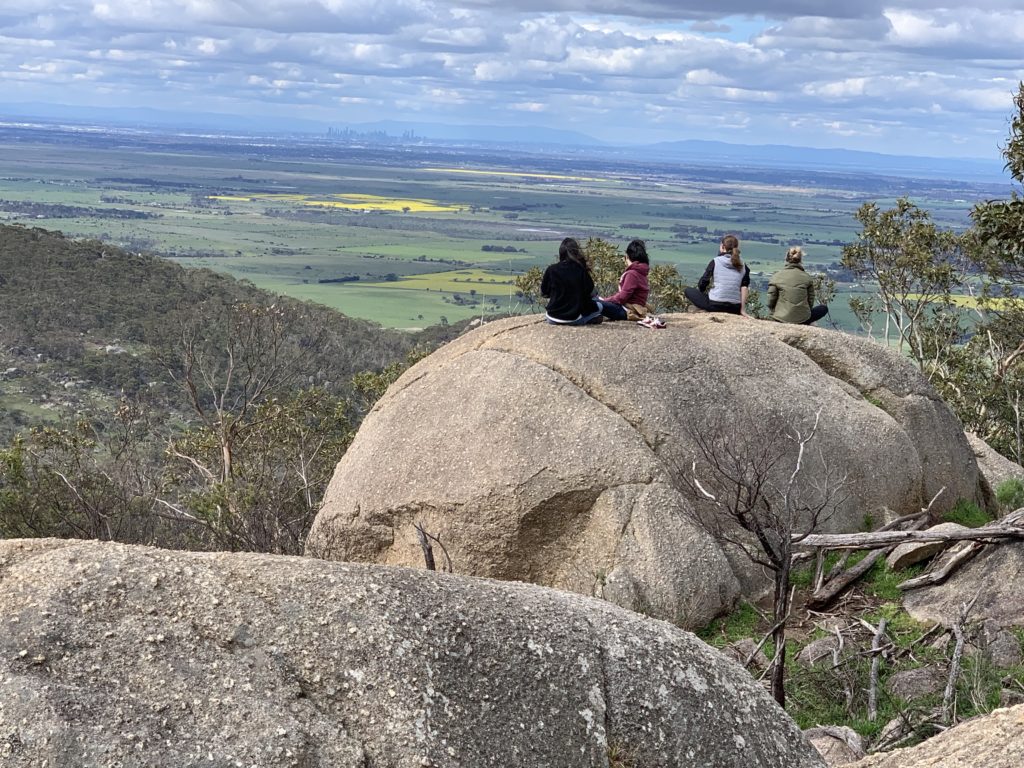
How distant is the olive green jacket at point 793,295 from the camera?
1714 cm

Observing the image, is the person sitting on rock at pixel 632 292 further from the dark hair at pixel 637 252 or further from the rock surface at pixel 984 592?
the rock surface at pixel 984 592

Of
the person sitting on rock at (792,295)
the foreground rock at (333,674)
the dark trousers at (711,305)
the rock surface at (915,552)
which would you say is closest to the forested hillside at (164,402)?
the dark trousers at (711,305)

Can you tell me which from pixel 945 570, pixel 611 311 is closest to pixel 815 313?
pixel 611 311

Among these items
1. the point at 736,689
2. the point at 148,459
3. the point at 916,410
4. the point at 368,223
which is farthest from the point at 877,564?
the point at 368,223

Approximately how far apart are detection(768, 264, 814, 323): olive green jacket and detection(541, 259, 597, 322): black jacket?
159 inches

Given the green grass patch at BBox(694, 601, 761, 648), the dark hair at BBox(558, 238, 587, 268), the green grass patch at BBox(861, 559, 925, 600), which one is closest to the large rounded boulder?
the green grass patch at BBox(694, 601, 761, 648)

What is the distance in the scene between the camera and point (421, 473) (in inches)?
521

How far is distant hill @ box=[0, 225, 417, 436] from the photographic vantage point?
49969 mm

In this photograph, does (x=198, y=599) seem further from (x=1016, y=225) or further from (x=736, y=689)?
(x=1016, y=225)

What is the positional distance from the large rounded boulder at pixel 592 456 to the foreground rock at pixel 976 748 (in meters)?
5.72

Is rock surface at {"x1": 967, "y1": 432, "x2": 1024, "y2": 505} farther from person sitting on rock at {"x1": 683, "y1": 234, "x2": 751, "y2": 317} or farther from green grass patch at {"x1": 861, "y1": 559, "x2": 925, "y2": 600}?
person sitting on rock at {"x1": 683, "y1": 234, "x2": 751, "y2": 317}

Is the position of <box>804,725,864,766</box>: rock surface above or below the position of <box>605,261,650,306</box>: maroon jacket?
below

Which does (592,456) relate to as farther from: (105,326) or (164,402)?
(105,326)

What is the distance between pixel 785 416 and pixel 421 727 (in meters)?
9.97
